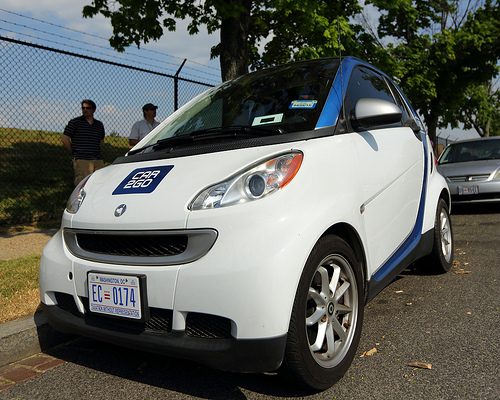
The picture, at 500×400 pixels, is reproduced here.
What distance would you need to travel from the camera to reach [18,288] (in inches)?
149

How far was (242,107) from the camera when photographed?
314cm

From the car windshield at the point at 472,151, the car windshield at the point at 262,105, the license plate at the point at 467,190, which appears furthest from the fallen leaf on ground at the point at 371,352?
the car windshield at the point at 472,151

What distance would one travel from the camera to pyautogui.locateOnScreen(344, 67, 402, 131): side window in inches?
114

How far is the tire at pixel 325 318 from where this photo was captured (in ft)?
6.73

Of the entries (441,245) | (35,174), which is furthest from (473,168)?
(35,174)

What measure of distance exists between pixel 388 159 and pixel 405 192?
1.20 feet

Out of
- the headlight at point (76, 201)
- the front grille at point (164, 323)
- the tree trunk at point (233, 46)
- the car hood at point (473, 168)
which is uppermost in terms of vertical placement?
the tree trunk at point (233, 46)

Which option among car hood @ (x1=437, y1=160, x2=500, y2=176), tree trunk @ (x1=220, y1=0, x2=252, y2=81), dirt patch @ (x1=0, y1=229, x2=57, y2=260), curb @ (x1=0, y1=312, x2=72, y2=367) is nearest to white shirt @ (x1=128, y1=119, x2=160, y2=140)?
tree trunk @ (x1=220, y1=0, x2=252, y2=81)

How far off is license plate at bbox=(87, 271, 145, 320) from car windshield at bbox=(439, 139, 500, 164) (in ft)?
27.9

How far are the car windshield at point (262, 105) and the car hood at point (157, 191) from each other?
330 mm

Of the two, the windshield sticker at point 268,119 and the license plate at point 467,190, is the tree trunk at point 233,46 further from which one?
the windshield sticker at point 268,119

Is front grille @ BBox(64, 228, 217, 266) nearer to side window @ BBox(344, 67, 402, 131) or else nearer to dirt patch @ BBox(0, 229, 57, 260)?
side window @ BBox(344, 67, 402, 131)

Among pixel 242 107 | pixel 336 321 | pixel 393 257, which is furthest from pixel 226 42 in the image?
pixel 336 321

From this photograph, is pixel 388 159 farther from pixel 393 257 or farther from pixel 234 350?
pixel 234 350
